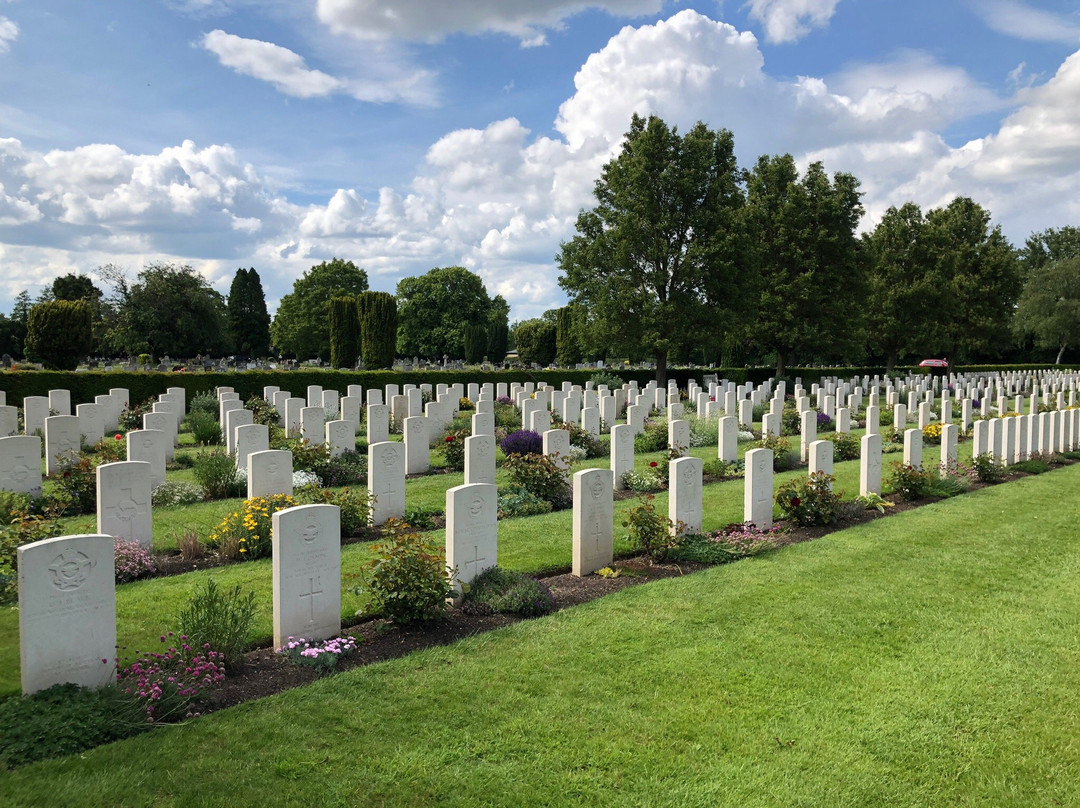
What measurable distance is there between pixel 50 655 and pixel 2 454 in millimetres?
7364

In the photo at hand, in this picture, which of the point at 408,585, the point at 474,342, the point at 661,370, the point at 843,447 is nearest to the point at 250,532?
the point at 408,585

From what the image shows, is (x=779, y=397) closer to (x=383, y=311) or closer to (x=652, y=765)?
(x=652, y=765)

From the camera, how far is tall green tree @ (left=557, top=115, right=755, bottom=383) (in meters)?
31.9

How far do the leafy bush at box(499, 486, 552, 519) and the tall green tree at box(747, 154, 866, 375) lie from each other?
89.2ft

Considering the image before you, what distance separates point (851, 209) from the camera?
3744cm

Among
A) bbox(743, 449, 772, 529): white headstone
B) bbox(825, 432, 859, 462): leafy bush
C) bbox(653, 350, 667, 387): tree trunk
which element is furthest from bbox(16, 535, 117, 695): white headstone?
bbox(653, 350, 667, 387): tree trunk

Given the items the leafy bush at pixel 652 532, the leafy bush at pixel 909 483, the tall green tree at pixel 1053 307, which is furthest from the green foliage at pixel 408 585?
the tall green tree at pixel 1053 307

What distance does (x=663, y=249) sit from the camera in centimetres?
3234

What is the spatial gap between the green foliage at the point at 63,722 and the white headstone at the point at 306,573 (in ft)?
4.28

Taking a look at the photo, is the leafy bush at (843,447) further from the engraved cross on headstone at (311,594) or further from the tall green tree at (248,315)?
the tall green tree at (248,315)

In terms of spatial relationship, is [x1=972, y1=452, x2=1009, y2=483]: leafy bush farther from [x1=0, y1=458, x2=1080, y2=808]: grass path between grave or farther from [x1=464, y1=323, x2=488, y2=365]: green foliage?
[x1=464, y1=323, x2=488, y2=365]: green foliage

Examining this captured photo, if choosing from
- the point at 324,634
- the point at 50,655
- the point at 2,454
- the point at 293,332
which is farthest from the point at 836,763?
the point at 293,332

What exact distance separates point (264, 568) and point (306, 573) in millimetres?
2354

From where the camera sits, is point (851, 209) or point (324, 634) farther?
point (851, 209)
